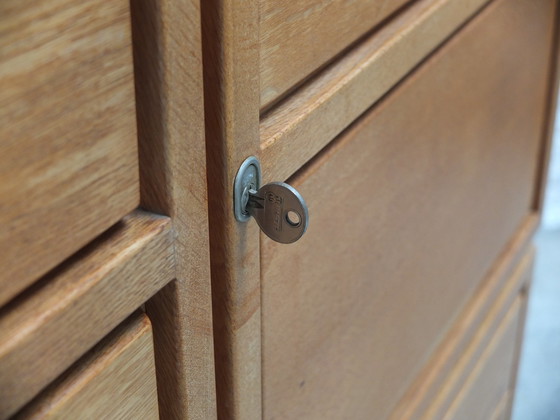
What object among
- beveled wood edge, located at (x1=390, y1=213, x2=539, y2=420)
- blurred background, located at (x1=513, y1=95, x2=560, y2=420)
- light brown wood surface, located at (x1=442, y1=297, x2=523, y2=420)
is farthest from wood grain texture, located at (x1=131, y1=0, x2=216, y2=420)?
blurred background, located at (x1=513, y1=95, x2=560, y2=420)

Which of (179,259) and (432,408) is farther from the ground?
(179,259)

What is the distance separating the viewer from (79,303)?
0.25 metres

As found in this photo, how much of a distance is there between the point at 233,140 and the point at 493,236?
1.50 ft

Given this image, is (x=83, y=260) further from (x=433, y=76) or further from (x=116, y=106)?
(x=433, y=76)

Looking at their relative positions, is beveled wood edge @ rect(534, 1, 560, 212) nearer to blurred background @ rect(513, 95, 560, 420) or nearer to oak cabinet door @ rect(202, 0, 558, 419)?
oak cabinet door @ rect(202, 0, 558, 419)

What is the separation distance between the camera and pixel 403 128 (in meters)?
0.45

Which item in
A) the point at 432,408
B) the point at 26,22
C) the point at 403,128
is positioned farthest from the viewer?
the point at 432,408

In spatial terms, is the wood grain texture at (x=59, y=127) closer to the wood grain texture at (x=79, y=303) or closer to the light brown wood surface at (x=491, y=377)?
the wood grain texture at (x=79, y=303)

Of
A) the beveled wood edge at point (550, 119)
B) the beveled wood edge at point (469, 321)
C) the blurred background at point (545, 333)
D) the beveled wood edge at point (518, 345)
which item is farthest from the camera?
the blurred background at point (545, 333)

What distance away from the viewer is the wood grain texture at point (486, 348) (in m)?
0.67

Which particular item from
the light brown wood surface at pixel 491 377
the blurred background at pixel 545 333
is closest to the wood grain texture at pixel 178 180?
the light brown wood surface at pixel 491 377

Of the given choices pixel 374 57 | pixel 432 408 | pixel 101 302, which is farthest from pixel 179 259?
pixel 432 408

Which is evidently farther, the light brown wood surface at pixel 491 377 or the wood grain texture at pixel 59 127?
the light brown wood surface at pixel 491 377

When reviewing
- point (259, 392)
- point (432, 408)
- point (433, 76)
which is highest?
point (433, 76)
